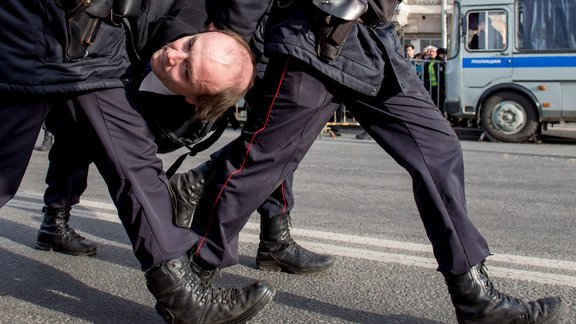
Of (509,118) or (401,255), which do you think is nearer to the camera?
(401,255)

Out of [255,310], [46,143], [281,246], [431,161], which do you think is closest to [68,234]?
[281,246]

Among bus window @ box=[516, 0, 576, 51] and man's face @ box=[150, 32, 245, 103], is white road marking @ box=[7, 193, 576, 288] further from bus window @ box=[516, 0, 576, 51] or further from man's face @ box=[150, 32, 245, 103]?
bus window @ box=[516, 0, 576, 51]

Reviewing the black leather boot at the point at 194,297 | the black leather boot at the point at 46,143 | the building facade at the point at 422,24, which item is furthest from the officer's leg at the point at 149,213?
the building facade at the point at 422,24

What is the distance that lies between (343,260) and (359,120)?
3.82 ft

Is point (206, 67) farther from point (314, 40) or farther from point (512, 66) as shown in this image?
point (512, 66)

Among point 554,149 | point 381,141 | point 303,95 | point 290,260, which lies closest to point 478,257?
point 381,141

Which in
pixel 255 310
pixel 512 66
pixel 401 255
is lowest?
pixel 401 255

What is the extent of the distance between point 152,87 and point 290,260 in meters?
1.24

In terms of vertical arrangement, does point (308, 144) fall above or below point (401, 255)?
above

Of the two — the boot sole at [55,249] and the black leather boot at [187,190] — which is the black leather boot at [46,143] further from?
the black leather boot at [187,190]

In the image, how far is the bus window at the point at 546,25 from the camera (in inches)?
545

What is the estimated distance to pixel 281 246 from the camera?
3.84m

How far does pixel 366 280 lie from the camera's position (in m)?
3.68

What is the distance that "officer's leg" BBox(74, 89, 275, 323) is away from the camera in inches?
111
